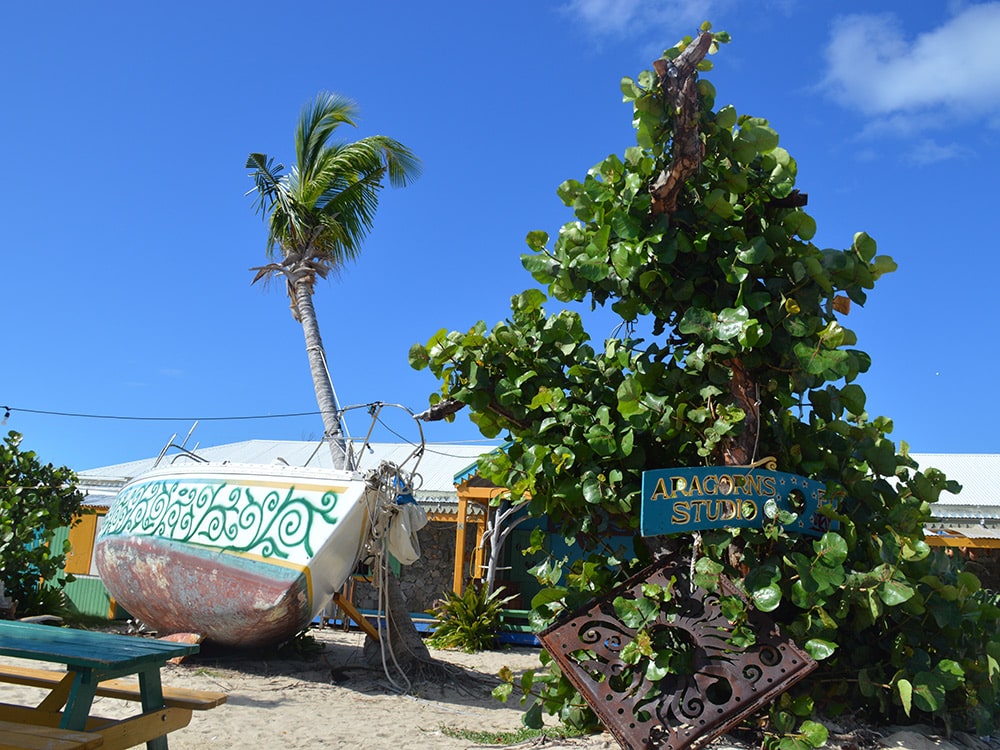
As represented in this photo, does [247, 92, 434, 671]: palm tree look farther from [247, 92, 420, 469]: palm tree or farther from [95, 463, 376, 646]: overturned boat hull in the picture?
[95, 463, 376, 646]: overturned boat hull

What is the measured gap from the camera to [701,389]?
3.45 metres

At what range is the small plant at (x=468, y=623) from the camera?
1140cm

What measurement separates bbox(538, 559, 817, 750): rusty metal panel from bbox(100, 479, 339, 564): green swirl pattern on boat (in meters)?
4.08

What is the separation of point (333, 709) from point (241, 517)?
79.3 inches

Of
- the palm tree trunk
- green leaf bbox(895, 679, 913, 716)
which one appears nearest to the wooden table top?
green leaf bbox(895, 679, 913, 716)

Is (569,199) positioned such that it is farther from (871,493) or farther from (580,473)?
(871,493)

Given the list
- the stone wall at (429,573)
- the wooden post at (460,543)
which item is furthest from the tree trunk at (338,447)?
the stone wall at (429,573)

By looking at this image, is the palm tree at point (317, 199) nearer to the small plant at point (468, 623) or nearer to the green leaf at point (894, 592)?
the small plant at point (468, 623)

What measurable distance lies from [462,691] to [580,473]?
4.69 m

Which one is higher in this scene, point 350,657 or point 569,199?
point 569,199

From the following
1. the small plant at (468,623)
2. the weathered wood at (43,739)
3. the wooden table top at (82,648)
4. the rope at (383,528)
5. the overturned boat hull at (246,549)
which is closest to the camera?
the weathered wood at (43,739)

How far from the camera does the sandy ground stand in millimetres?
4773

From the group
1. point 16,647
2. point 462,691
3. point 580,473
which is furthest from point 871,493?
point 462,691

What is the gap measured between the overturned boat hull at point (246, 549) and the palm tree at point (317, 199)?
3844 mm
